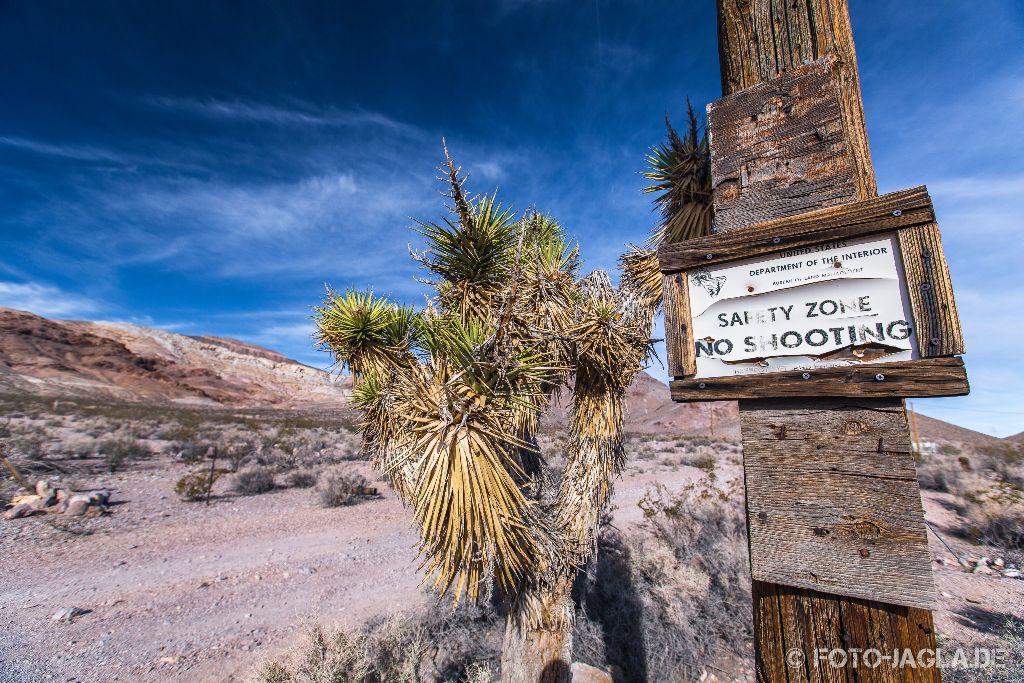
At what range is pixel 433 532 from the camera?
3.24 meters

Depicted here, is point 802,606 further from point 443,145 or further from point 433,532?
point 443,145

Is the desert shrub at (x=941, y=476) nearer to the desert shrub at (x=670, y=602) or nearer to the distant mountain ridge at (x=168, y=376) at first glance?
the desert shrub at (x=670, y=602)

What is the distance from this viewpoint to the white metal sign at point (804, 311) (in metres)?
1.18

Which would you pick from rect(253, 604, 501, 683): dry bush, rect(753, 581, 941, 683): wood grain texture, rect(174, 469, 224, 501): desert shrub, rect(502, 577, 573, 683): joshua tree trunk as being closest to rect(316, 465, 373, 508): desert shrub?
rect(174, 469, 224, 501): desert shrub

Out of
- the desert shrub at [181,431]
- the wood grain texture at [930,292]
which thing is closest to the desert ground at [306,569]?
the desert shrub at [181,431]

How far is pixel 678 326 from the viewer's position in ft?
4.70

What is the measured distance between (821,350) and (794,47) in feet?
3.27

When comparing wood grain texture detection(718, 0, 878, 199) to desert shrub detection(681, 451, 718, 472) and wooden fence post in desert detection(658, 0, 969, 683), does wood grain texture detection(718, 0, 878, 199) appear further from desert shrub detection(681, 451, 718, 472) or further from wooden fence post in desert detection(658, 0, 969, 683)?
desert shrub detection(681, 451, 718, 472)

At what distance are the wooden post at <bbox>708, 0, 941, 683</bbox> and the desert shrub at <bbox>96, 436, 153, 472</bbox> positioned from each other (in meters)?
15.7

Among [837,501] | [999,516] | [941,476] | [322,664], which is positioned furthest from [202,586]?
[941,476]

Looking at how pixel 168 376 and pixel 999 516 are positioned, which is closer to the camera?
pixel 999 516

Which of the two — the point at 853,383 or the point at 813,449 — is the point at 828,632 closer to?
the point at 813,449

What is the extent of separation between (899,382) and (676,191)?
10.1 feet

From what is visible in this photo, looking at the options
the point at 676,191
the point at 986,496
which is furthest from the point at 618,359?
the point at 986,496
